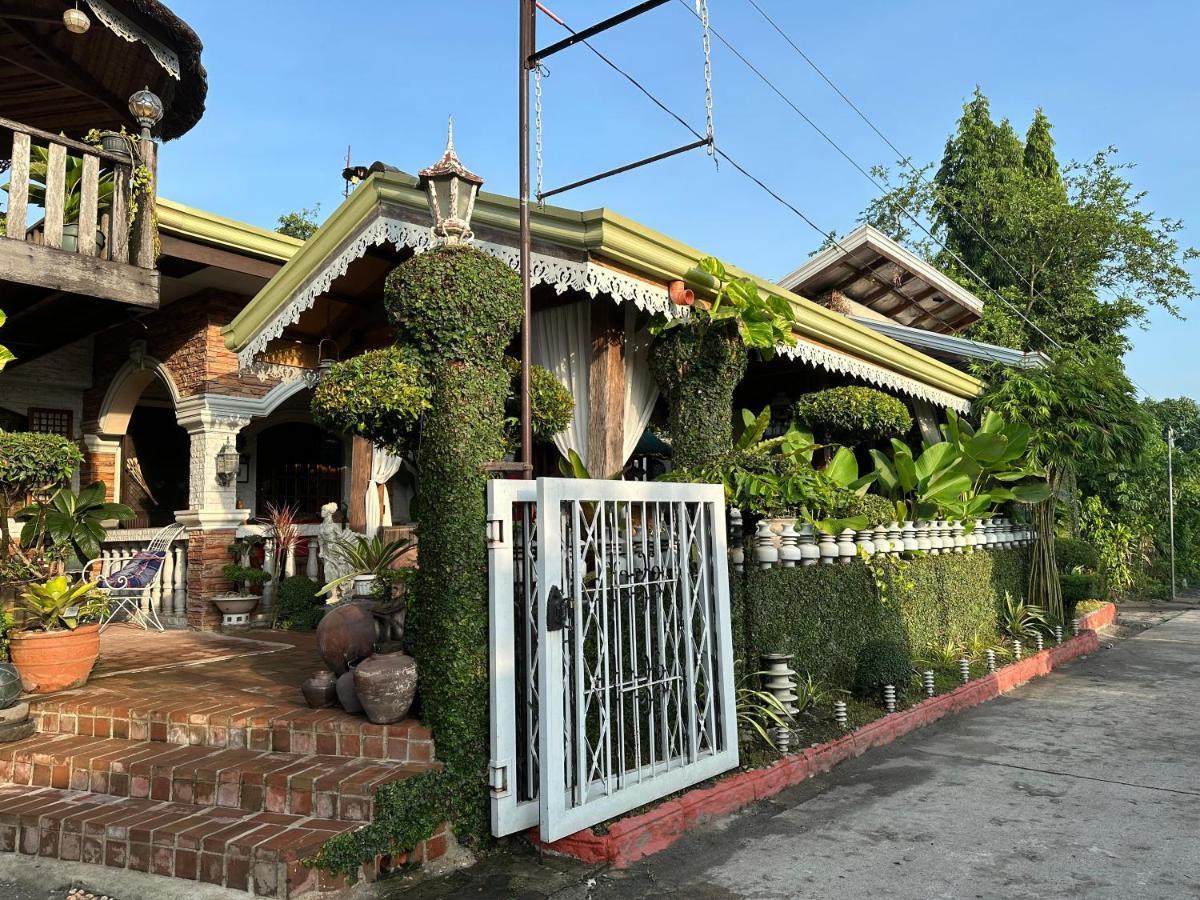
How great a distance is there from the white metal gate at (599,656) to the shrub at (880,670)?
6.23ft

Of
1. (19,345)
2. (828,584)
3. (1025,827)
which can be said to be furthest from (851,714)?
(19,345)

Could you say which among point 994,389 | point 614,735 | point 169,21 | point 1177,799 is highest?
point 169,21

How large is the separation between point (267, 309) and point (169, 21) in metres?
2.85

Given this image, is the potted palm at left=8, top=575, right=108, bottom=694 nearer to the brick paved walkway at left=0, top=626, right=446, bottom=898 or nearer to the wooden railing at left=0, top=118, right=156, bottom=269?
the brick paved walkway at left=0, top=626, right=446, bottom=898

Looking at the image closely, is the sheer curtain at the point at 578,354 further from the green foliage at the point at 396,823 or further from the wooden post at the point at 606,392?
Result: the green foliage at the point at 396,823

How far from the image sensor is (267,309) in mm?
6750

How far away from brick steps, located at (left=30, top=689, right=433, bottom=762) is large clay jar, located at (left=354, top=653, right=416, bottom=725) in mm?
70

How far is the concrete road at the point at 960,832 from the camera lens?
339cm

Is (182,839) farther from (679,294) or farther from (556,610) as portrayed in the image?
(679,294)

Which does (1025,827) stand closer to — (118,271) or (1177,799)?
(1177,799)

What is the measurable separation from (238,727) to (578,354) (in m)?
3.62

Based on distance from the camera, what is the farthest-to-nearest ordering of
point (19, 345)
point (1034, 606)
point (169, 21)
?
point (1034, 606)
point (19, 345)
point (169, 21)

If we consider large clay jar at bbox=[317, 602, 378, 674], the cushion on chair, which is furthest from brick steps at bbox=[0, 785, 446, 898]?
the cushion on chair

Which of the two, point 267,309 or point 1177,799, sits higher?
point 267,309
